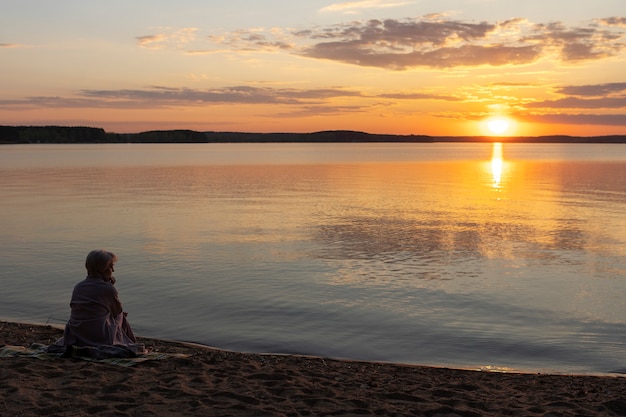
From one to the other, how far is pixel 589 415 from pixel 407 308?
6.09 m

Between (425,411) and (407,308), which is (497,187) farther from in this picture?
(425,411)

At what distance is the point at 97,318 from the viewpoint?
877cm

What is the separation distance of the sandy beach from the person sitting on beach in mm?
392

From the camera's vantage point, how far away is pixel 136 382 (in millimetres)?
7809

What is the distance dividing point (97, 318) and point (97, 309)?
0.14 m

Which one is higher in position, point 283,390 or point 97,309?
point 97,309

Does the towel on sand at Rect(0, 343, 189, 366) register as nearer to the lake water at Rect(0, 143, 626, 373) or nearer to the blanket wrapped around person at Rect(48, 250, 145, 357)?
the blanket wrapped around person at Rect(48, 250, 145, 357)

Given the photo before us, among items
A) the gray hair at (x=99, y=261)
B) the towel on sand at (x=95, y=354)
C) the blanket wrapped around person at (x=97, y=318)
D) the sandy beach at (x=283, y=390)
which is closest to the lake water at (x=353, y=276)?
the sandy beach at (x=283, y=390)

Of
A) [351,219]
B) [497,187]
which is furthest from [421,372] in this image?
[497,187]

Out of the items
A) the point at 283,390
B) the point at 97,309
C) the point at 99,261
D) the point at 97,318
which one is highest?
the point at 99,261

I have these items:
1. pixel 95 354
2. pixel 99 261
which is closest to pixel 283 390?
pixel 95 354

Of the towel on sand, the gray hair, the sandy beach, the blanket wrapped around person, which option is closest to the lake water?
the sandy beach

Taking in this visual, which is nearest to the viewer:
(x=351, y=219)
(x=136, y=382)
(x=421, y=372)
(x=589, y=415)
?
(x=589, y=415)

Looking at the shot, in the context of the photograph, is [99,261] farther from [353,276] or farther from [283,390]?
[353,276]
